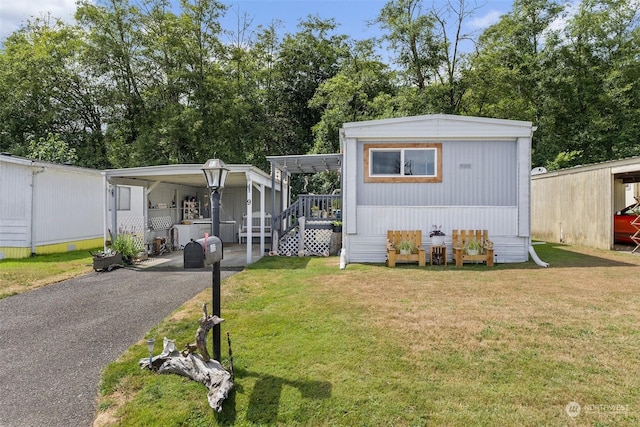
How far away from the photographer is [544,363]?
10.6 feet

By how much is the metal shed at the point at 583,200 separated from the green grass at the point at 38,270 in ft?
44.0

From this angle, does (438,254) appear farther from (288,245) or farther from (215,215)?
(215,215)

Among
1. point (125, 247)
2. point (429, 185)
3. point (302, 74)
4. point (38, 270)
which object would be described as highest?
point (302, 74)

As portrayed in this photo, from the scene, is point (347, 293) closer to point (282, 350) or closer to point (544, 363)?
point (282, 350)

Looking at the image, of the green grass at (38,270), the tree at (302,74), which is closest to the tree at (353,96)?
the tree at (302,74)

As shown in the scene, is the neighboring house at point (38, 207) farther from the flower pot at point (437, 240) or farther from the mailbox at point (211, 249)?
the flower pot at point (437, 240)

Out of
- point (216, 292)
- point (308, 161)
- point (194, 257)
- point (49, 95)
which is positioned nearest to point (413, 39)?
point (308, 161)

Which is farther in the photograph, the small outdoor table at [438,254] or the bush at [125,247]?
the bush at [125,247]

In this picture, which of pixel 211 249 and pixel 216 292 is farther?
pixel 216 292

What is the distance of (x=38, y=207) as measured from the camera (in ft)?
34.1

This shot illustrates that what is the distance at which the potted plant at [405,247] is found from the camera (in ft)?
27.9

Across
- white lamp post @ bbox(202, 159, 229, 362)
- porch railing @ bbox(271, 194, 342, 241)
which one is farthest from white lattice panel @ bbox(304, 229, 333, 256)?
white lamp post @ bbox(202, 159, 229, 362)

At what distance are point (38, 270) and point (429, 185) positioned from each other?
8943 millimetres

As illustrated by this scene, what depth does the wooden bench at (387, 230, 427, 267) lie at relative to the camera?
8.35 metres
